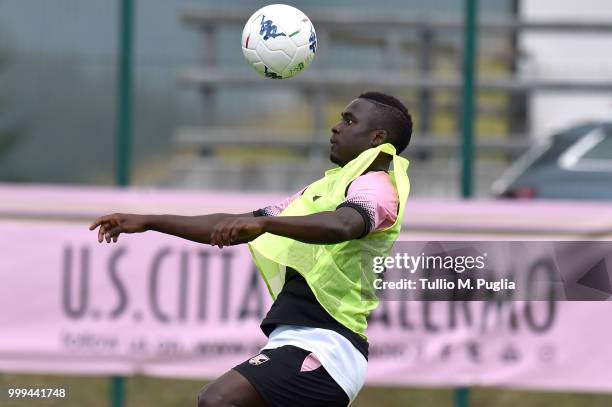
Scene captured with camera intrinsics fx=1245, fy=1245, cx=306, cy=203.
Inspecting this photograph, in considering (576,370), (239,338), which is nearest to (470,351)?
(576,370)

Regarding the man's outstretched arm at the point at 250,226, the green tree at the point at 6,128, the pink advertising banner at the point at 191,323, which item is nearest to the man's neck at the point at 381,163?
the man's outstretched arm at the point at 250,226

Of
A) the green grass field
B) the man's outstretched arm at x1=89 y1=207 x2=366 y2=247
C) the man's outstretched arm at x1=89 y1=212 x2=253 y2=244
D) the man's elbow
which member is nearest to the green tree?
the green grass field

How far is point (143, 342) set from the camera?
7.58 metres

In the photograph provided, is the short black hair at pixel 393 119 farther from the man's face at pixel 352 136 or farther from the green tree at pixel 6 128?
the green tree at pixel 6 128

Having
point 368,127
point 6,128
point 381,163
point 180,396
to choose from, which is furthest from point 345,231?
point 6,128

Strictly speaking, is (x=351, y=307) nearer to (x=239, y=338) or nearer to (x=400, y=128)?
(x=400, y=128)

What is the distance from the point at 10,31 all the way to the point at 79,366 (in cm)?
494

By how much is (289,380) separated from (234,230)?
77cm

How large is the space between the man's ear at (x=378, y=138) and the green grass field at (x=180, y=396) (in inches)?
136

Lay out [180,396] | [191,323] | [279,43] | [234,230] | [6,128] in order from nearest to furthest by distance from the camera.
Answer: [234,230], [279,43], [191,323], [180,396], [6,128]

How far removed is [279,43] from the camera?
502cm

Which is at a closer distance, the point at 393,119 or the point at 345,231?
the point at 345,231

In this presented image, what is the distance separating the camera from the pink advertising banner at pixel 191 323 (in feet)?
24.8

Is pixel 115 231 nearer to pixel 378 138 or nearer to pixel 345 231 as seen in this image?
pixel 345 231
